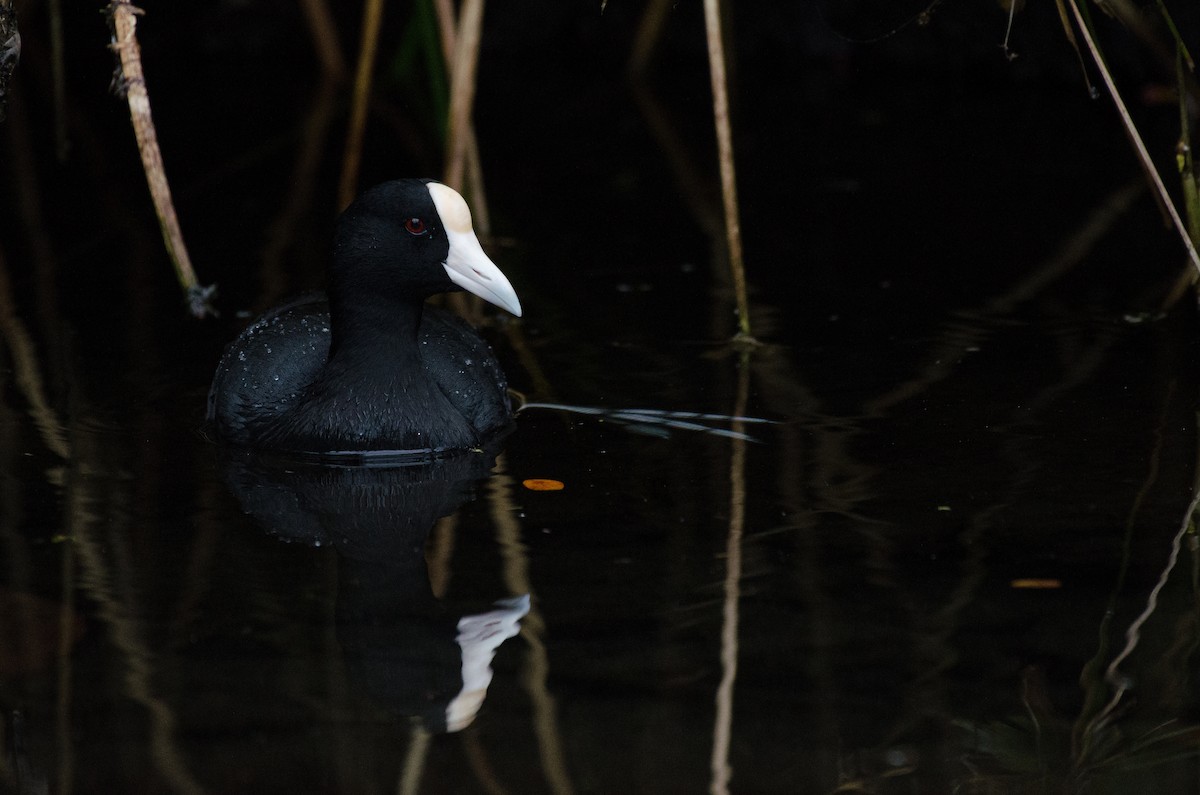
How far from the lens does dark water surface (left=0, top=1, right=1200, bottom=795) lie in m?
2.80

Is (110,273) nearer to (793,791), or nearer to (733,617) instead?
(733,617)

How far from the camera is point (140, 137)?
4.16 m

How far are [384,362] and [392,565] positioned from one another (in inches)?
34.4

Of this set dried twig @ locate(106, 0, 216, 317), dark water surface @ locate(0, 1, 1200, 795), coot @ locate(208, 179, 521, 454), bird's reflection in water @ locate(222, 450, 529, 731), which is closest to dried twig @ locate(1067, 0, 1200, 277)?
dark water surface @ locate(0, 1, 1200, 795)

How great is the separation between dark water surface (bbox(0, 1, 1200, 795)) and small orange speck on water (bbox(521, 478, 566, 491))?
3 centimetres

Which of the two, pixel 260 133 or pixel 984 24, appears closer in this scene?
pixel 260 133

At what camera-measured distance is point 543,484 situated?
4039mm

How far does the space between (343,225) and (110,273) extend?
82.0 inches

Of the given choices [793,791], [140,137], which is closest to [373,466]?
[140,137]

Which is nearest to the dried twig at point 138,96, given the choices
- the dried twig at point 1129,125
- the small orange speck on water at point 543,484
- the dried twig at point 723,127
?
the small orange speck on water at point 543,484

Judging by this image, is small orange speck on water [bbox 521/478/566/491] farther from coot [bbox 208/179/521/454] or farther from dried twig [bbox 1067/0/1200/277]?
dried twig [bbox 1067/0/1200/277]

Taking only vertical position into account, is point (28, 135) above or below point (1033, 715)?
above

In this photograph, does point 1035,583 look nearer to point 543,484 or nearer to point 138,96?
point 543,484

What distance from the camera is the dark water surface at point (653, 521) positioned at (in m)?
2.80
